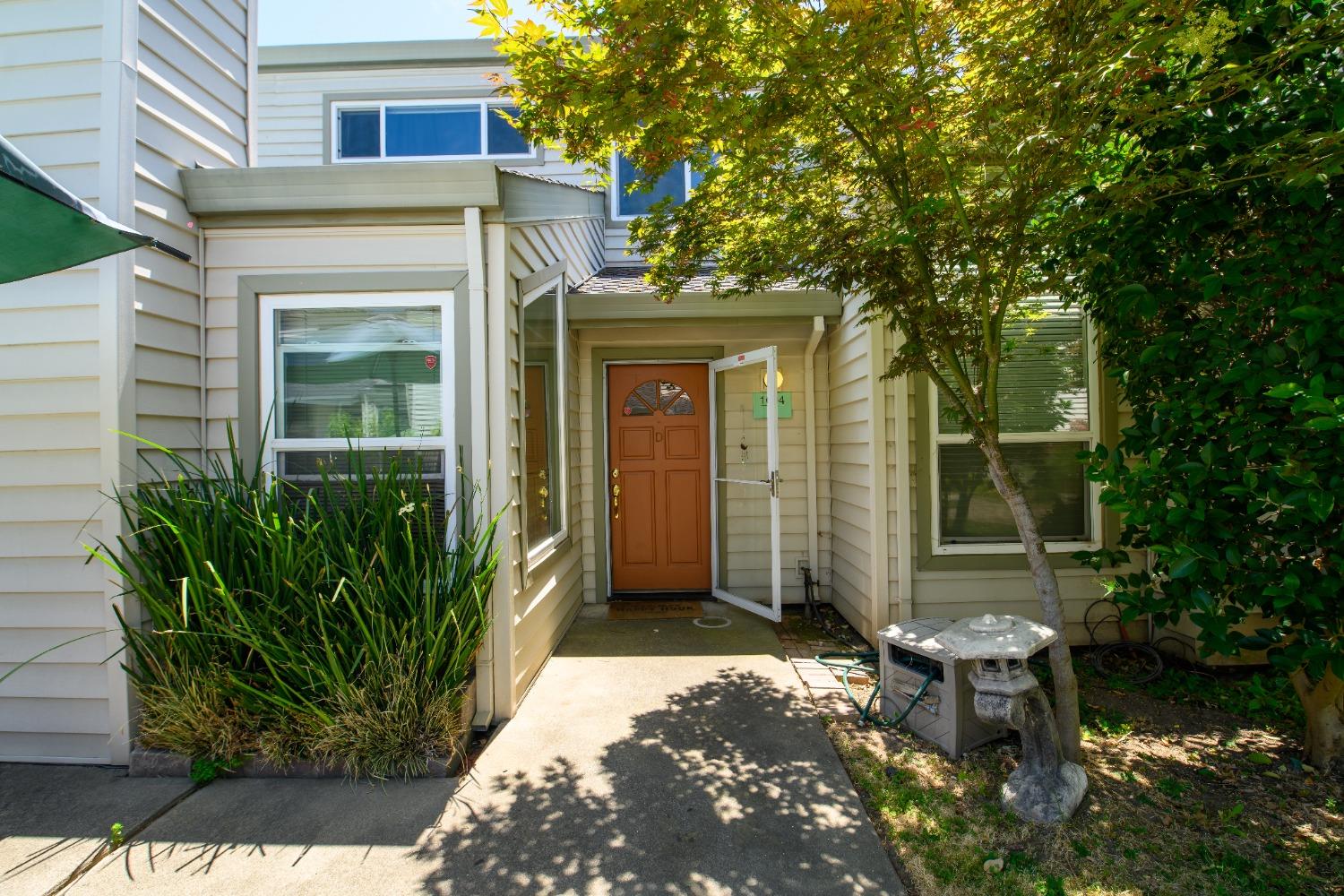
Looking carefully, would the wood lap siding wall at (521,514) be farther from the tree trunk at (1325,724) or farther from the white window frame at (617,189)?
the tree trunk at (1325,724)

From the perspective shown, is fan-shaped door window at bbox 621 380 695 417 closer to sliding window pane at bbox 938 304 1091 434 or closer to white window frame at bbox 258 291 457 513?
sliding window pane at bbox 938 304 1091 434

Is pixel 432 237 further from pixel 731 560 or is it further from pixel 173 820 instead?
pixel 731 560

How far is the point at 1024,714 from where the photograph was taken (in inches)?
98.6

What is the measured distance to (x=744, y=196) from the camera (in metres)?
3.35

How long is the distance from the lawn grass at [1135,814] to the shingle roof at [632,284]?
113 inches

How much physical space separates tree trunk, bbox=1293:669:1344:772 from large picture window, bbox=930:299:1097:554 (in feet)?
4.57

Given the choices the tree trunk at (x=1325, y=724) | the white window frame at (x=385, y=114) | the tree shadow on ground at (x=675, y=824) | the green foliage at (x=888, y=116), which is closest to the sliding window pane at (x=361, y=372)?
the green foliage at (x=888, y=116)

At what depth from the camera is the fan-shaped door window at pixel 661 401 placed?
562cm

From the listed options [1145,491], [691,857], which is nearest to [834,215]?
[1145,491]

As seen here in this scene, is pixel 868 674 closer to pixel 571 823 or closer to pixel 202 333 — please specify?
pixel 571 823

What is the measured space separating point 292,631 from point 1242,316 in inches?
154

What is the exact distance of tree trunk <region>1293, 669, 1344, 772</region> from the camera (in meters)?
2.80

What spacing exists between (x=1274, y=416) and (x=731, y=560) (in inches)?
147

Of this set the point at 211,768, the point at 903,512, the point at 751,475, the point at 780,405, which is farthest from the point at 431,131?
the point at 211,768
